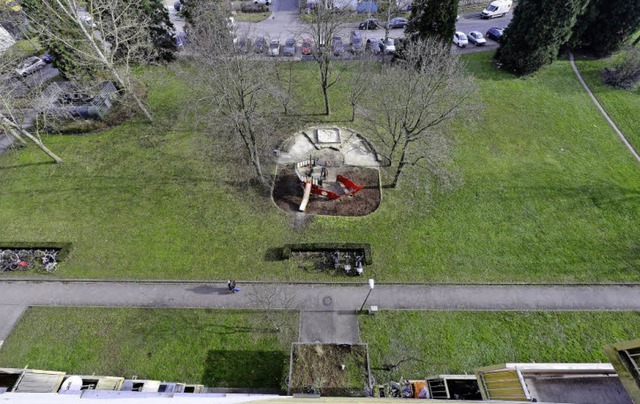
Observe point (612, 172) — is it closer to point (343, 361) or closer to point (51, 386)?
point (343, 361)

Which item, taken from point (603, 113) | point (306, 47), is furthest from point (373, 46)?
point (603, 113)

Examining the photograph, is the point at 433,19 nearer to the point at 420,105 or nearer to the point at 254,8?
the point at 420,105

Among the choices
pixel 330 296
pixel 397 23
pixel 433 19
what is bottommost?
pixel 330 296

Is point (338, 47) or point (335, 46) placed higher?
point (335, 46)

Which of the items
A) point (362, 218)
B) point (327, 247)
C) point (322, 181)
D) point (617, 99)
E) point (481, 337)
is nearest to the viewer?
point (481, 337)

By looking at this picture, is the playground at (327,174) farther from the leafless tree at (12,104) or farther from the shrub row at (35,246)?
the leafless tree at (12,104)

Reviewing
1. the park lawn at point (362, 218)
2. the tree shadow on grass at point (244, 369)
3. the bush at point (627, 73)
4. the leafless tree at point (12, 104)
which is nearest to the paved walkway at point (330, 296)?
the park lawn at point (362, 218)
